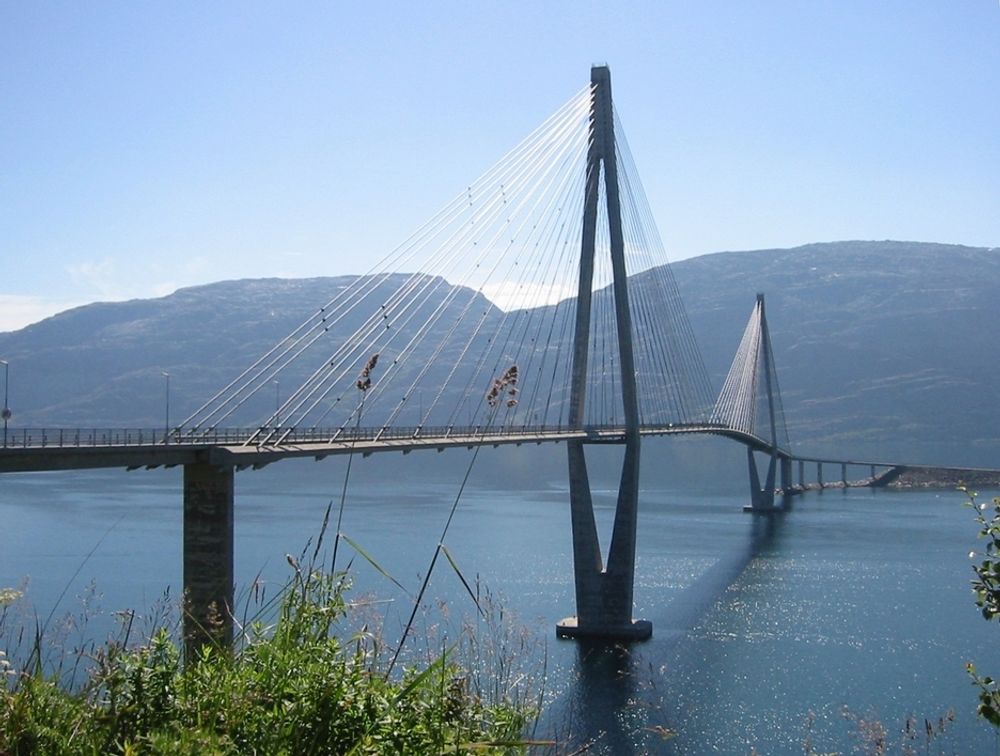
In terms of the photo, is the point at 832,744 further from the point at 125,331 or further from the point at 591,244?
the point at 125,331

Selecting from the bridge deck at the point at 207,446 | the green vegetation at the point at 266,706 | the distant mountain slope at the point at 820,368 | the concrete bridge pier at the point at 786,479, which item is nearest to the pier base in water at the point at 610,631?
the bridge deck at the point at 207,446

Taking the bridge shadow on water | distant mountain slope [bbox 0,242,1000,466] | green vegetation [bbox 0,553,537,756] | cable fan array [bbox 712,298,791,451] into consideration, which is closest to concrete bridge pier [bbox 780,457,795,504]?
cable fan array [bbox 712,298,791,451]

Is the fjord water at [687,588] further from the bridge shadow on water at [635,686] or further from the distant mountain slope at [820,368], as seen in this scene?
the distant mountain slope at [820,368]

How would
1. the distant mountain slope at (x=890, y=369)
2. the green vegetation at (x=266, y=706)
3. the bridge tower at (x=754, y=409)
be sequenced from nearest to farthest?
1. the green vegetation at (x=266, y=706)
2. the bridge tower at (x=754, y=409)
3. the distant mountain slope at (x=890, y=369)

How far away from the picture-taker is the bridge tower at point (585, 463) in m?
27.7

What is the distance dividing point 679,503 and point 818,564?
103ft

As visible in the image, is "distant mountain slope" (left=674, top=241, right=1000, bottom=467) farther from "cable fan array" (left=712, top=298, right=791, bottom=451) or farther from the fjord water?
the fjord water

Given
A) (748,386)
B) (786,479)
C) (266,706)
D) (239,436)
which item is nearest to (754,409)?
(748,386)

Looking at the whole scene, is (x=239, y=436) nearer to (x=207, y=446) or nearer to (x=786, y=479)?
(x=207, y=446)

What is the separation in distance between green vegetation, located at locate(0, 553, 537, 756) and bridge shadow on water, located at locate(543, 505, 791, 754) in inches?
314

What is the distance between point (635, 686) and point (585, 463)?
8243 millimetres

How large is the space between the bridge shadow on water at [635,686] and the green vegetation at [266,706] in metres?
7.99

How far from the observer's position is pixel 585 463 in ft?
97.7

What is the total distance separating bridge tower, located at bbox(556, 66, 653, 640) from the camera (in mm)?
27719
